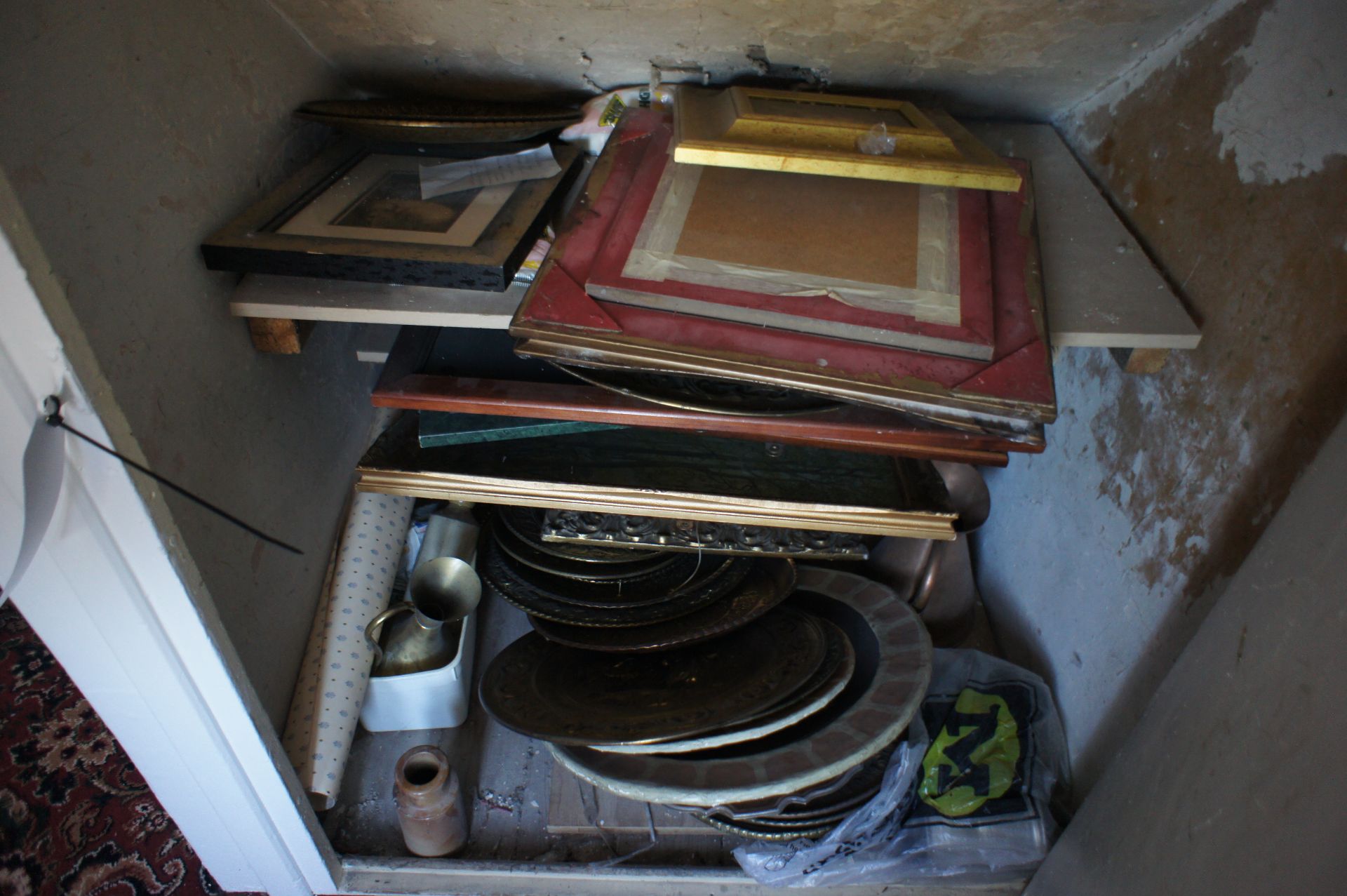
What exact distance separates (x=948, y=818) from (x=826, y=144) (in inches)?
36.7

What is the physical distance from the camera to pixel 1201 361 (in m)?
0.94

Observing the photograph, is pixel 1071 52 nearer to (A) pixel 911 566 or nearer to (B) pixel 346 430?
(A) pixel 911 566

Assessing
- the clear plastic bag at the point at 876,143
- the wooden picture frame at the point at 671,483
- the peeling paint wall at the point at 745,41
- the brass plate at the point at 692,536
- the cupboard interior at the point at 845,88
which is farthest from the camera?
the brass plate at the point at 692,536

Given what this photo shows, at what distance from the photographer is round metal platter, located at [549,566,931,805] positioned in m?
1.00

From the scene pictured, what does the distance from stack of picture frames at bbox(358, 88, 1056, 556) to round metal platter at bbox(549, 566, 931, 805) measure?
24cm

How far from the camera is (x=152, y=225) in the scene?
→ 2.51 ft

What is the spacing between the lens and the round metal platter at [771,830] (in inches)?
42.8

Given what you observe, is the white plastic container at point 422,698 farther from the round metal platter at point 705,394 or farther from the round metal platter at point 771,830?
the round metal platter at point 705,394

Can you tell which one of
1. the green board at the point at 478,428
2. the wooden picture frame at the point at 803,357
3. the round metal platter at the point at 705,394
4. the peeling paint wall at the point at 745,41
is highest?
the peeling paint wall at the point at 745,41

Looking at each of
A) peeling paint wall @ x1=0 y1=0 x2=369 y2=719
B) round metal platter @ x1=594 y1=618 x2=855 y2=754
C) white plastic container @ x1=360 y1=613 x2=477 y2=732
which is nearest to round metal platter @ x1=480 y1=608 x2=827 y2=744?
round metal platter @ x1=594 y1=618 x2=855 y2=754

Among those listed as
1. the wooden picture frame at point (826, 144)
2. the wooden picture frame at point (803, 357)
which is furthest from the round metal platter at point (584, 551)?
the wooden picture frame at point (826, 144)

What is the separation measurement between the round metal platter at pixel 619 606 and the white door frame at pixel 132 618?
0.38 metres

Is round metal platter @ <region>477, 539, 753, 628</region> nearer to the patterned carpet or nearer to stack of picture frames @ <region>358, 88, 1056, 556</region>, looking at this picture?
stack of picture frames @ <region>358, 88, 1056, 556</region>

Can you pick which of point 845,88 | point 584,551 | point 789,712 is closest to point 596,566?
point 584,551
